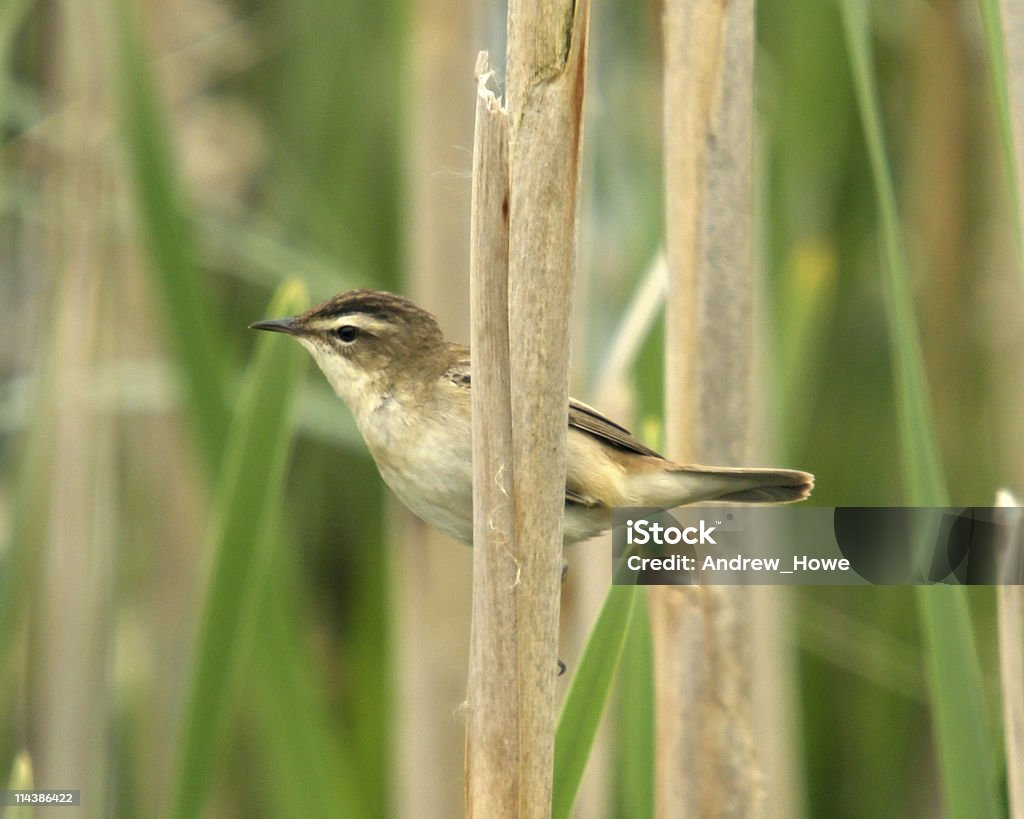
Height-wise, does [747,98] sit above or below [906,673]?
above

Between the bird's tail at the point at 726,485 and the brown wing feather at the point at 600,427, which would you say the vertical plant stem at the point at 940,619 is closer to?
the bird's tail at the point at 726,485

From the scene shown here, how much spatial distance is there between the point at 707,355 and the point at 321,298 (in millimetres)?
1013

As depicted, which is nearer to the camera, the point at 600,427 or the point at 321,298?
the point at 600,427

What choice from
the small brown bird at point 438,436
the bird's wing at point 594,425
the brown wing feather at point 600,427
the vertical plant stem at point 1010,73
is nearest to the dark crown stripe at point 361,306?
the small brown bird at point 438,436

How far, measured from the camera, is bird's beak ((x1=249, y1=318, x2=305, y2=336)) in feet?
5.25

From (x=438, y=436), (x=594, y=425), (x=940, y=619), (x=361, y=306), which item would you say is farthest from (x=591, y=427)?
(x=940, y=619)

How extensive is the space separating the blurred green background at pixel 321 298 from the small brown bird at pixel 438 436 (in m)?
0.12

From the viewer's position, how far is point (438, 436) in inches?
65.1

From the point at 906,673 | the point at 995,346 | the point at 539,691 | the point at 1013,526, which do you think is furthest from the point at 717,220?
the point at 995,346

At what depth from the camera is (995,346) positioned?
9.05 ft

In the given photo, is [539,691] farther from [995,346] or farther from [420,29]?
[995,346]

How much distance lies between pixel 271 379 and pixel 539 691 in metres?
0.57

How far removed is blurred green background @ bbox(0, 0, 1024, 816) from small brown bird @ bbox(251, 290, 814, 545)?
120 mm

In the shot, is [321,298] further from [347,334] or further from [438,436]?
[438,436]
